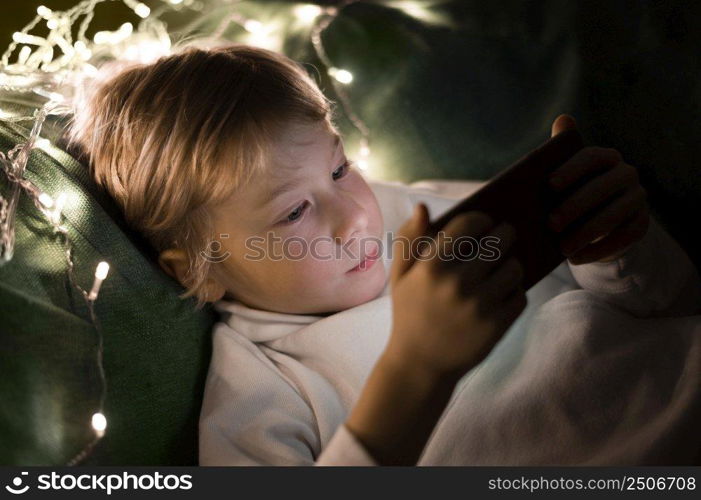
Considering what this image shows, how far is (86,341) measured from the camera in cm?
69

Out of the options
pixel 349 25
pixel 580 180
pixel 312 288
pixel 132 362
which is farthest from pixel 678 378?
pixel 349 25

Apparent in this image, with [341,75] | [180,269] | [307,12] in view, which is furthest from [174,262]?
[307,12]

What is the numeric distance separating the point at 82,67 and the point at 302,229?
1.40 ft

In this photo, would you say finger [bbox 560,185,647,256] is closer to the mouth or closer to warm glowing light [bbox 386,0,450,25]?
the mouth

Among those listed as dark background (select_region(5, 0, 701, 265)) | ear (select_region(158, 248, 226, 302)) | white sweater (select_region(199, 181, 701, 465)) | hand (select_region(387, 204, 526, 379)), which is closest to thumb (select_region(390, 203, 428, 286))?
hand (select_region(387, 204, 526, 379))

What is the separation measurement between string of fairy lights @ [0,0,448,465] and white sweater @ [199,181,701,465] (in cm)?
16

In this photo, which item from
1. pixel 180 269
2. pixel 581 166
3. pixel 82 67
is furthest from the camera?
pixel 82 67

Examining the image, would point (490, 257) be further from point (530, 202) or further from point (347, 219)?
point (347, 219)

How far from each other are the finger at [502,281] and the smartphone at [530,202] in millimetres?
17

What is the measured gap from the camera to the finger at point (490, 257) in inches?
23.9

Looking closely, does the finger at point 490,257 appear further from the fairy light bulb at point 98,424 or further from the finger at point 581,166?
the fairy light bulb at point 98,424

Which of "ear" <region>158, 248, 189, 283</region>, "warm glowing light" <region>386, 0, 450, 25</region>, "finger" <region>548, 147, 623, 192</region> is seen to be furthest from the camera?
"warm glowing light" <region>386, 0, 450, 25</region>

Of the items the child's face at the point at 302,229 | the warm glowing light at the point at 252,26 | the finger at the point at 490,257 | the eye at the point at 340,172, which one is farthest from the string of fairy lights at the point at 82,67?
the finger at the point at 490,257

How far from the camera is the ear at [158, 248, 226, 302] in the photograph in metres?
0.81
